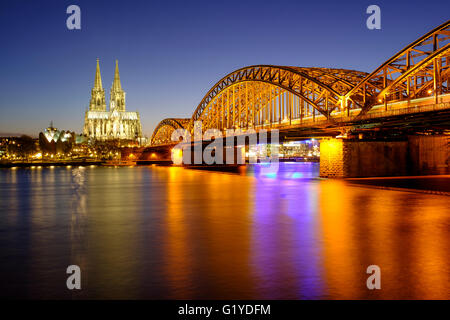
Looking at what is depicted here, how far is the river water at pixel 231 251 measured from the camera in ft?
30.8

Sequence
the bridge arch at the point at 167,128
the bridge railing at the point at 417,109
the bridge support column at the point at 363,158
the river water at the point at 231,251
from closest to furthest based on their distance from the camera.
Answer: the river water at the point at 231,251 < the bridge railing at the point at 417,109 < the bridge support column at the point at 363,158 < the bridge arch at the point at 167,128

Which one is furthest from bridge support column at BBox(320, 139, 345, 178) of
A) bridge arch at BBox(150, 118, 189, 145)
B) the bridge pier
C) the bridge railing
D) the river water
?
bridge arch at BBox(150, 118, 189, 145)

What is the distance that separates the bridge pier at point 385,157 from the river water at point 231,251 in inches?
918

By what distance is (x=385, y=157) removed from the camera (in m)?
49.7

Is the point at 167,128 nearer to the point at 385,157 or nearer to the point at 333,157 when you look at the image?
the point at 333,157

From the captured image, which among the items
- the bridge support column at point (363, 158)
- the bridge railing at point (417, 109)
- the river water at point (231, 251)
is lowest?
the river water at point (231, 251)

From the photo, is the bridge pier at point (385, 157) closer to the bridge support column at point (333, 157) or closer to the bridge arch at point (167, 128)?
the bridge support column at point (333, 157)

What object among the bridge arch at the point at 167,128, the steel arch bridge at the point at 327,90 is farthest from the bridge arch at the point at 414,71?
the bridge arch at the point at 167,128

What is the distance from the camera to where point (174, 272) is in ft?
35.4

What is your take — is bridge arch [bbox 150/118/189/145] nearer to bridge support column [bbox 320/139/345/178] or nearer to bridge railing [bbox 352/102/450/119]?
bridge support column [bbox 320/139/345/178]

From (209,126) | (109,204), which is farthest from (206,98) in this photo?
(109,204)

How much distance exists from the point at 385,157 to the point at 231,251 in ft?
132
